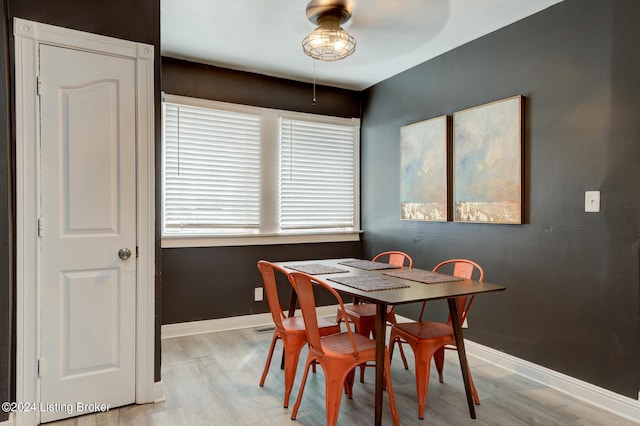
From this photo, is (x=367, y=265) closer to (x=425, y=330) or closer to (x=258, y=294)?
(x=425, y=330)

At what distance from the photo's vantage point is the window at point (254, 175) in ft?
12.4

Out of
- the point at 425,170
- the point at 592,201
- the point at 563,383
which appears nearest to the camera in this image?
the point at 592,201

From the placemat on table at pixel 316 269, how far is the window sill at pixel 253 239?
3.79ft

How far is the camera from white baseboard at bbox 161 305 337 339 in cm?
374

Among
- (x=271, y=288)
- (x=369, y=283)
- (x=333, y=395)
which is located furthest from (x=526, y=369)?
(x=271, y=288)

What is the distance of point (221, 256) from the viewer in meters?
3.97

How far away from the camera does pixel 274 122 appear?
166 inches

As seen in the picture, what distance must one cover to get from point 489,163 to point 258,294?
96.1 inches

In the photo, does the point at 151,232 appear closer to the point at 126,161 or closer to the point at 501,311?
the point at 126,161

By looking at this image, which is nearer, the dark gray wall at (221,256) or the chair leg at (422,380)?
the chair leg at (422,380)

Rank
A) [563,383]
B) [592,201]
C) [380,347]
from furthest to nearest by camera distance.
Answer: [563,383]
[592,201]
[380,347]

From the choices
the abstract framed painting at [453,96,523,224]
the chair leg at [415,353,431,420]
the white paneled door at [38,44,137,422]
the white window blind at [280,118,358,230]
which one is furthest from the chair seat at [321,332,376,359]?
the white window blind at [280,118,358,230]

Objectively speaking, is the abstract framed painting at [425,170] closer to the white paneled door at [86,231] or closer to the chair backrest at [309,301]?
the chair backrest at [309,301]

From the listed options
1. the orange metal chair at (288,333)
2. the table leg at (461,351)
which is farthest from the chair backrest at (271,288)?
the table leg at (461,351)
